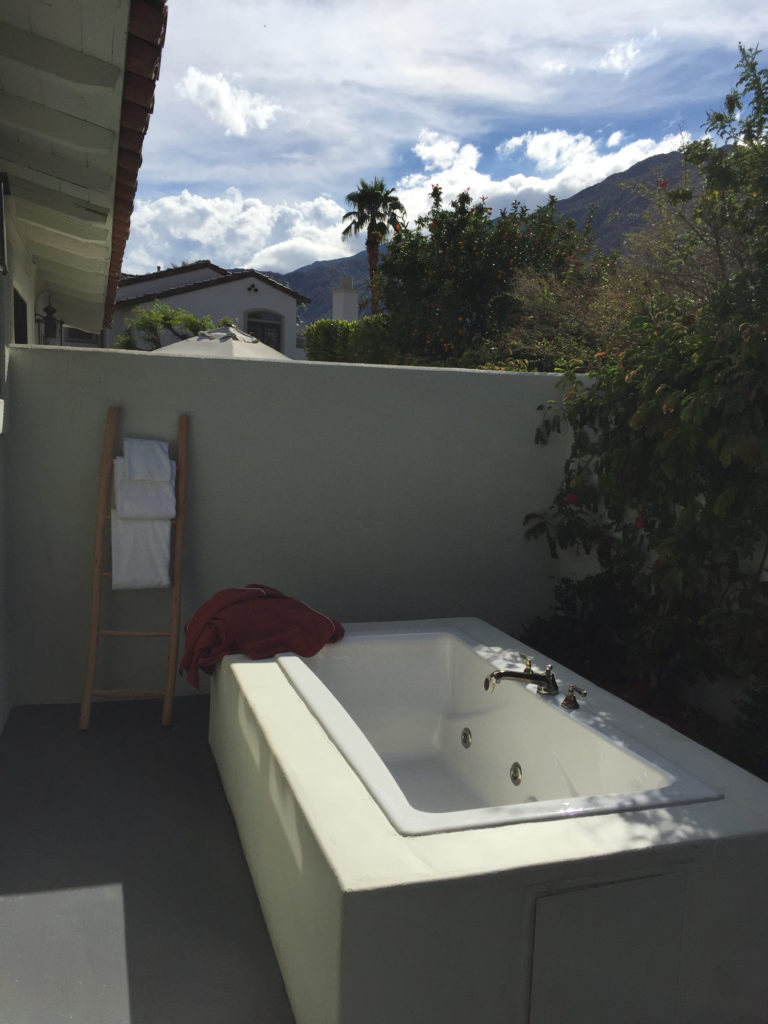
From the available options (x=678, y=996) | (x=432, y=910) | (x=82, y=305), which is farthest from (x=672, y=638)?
(x=82, y=305)

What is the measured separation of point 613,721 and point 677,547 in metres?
0.81

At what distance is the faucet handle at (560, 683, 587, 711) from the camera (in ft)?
8.82

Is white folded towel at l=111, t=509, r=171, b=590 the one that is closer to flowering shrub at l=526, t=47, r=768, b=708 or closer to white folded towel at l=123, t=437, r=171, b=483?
white folded towel at l=123, t=437, r=171, b=483

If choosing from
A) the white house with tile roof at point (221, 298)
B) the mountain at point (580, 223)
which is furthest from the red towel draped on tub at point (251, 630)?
the mountain at point (580, 223)

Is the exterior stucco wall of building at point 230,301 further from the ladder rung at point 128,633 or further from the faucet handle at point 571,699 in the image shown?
the faucet handle at point 571,699

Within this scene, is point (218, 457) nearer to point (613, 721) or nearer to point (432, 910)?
point (613, 721)

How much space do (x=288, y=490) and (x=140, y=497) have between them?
0.77 metres

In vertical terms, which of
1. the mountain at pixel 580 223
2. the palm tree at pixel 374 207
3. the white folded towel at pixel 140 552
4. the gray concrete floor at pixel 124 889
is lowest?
the gray concrete floor at pixel 124 889

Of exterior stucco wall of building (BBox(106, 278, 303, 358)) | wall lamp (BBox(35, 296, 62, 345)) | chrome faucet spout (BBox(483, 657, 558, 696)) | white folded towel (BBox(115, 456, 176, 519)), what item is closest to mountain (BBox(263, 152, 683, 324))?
exterior stucco wall of building (BBox(106, 278, 303, 358))

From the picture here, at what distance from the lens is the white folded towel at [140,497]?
372cm

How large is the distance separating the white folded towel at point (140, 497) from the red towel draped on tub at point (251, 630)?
59 cm

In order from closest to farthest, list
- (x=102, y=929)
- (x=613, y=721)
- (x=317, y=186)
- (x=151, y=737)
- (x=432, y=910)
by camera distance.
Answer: (x=432, y=910) < (x=102, y=929) < (x=613, y=721) < (x=151, y=737) < (x=317, y=186)

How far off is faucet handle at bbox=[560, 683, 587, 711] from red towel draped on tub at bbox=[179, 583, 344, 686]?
1.03 meters

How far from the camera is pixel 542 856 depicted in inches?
69.4
